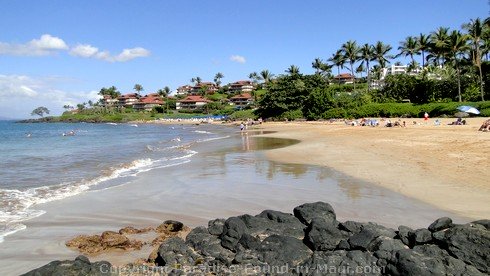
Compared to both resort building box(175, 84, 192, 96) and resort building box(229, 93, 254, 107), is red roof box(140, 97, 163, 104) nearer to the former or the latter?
resort building box(175, 84, 192, 96)

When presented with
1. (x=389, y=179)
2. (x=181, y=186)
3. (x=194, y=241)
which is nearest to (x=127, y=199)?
(x=181, y=186)

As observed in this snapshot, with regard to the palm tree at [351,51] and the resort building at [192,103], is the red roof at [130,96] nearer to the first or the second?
the resort building at [192,103]

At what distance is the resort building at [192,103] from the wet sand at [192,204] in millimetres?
120072

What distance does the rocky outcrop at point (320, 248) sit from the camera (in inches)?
254

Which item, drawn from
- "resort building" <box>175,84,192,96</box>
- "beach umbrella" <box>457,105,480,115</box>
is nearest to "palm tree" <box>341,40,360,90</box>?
"beach umbrella" <box>457,105,480,115</box>

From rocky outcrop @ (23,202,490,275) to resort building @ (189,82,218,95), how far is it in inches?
5838

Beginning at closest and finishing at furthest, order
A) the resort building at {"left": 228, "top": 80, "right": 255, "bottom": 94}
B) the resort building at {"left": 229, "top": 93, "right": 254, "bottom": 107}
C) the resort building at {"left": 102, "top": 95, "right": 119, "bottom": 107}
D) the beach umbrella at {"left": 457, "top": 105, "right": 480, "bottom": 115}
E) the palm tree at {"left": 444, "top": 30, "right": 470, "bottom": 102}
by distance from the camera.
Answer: the beach umbrella at {"left": 457, "top": 105, "right": 480, "bottom": 115}, the palm tree at {"left": 444, "top": 30, "right": 470, "bottom": 102}, the resort building at {"left": 229, "top": 93, "right": 254, "bottom": 107}, the resort building at {"left": 228, "top": 80, "right": 255, "bottom": 94}, the resort building at {"left": 102, "top": 95, "right": 119, "bottom": 107}

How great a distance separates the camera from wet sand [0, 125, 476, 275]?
912 centimetres

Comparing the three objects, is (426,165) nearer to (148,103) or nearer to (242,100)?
(242,100)

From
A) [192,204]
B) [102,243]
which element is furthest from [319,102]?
[102,243]

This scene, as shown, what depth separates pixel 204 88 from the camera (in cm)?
15650

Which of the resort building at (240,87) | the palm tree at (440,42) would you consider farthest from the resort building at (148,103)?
the palm tree at (440,42)

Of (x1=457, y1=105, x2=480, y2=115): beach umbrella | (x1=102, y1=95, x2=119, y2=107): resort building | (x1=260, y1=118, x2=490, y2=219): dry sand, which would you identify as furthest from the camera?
(x1=102, y1=95, x2=119, y2=107): resort building

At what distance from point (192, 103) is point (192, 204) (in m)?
129
